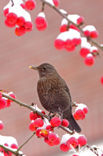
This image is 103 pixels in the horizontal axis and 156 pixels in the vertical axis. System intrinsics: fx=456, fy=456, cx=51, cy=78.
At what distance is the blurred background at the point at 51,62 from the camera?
3.81 metres

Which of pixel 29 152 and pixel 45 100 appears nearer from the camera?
pixel 45 100

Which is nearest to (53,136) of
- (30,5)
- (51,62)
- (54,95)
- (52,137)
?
(52,137)

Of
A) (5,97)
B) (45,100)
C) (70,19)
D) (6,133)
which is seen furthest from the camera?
(6,133)

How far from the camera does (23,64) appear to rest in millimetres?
3838

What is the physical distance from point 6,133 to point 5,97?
2.27 metres

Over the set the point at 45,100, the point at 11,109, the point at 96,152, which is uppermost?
the point at 11,109

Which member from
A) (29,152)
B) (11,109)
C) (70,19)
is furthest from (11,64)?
(70,19)

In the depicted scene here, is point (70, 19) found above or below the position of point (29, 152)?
below

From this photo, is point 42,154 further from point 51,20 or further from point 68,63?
point 51,20

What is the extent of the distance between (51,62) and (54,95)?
4.47 feet

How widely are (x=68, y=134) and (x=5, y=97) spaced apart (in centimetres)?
26

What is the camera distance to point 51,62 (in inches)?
151

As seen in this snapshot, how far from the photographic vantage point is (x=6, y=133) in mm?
3816

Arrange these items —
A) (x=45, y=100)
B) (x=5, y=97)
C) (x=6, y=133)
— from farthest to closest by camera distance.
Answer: (x=6, y=133) < (x=45, y=100) < (x=5, y=97)
